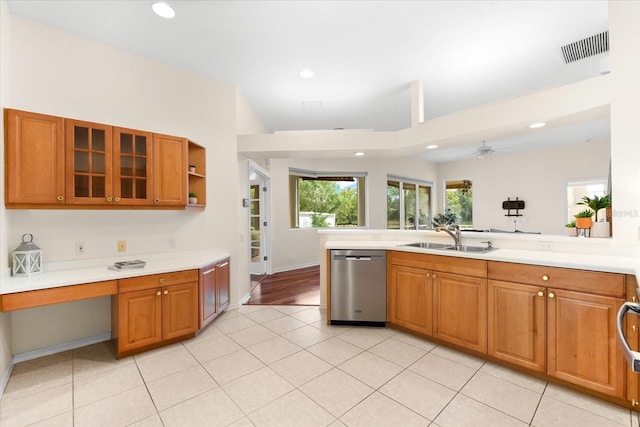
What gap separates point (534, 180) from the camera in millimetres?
6699

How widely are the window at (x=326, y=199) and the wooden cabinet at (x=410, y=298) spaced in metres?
3.70

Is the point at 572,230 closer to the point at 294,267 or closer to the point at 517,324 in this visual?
A: the point at 517,324

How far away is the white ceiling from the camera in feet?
7.32

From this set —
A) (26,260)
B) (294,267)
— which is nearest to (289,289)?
(294,267)

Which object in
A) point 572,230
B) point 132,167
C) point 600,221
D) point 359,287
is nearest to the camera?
point 600,221

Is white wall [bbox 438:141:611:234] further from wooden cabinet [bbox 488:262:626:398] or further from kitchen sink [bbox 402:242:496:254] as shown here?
wooden cabinet [bbox 488:262:626:398]

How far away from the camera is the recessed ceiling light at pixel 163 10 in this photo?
86.5 inches

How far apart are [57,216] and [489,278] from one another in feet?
12.6

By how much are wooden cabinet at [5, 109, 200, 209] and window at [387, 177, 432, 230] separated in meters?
5.43

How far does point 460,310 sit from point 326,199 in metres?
4.53

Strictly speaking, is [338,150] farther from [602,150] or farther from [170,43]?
[602,150]

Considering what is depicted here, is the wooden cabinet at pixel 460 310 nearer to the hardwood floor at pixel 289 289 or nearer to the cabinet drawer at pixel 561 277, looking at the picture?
the cabinet drawer at pixel 561 277

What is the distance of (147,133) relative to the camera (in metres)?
2.72

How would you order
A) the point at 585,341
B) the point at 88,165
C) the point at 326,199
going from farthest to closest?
the point at 326,199 < the point at 88,165 < the point at 585,341
